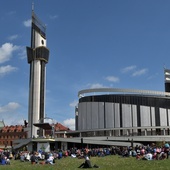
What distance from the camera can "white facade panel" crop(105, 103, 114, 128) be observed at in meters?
92.2

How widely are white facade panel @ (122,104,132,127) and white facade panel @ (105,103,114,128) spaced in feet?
10.2

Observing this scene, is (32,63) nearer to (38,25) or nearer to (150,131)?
(38,25)

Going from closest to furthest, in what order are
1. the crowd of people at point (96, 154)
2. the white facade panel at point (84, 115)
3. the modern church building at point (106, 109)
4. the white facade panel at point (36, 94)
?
the crowd of people at point (96, 154) < the modern church building at point (106, 109) < the white facade panel at point (36, 94) < the white facade panel at point (84, 115)

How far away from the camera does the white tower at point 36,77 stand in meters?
97.4

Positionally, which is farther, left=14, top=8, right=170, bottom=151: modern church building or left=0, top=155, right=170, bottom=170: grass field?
left=14, top=8, right=170, bottom=151: modern church building

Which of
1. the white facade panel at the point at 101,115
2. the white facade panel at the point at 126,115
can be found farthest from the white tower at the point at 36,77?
the white facade panel at the point at 126,115

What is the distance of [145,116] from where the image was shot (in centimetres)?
9119

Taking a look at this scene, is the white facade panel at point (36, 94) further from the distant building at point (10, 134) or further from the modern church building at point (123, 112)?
the distant building at point (10, 134)

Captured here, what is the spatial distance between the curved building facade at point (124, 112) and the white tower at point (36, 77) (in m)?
14.1

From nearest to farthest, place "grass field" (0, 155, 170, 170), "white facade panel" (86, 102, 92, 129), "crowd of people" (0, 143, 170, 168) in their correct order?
"grass field" (0, 155, 170, 170) < "crowd of people" (0, 143, 170, 168) < "white facade panel" (86, 102, 92, 129)

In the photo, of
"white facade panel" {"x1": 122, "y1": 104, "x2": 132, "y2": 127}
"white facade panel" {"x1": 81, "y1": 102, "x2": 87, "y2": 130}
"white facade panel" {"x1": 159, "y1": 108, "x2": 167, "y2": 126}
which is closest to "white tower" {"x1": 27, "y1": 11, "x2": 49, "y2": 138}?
"white facade panel" {"x1": 81, "y1": 102, "x2": 87, "y2": 130}

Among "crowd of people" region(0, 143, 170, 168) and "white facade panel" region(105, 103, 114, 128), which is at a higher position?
"white facade panel" region(105, 103, 114, 128)

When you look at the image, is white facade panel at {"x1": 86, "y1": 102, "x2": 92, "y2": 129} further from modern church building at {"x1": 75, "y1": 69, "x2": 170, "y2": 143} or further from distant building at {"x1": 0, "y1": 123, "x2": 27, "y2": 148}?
distant building at {"x1": 0, "y1": 123, "x2": 27, "y2": 148}

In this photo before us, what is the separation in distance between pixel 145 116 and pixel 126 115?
A: 525 cm
